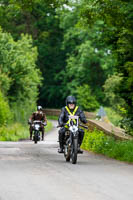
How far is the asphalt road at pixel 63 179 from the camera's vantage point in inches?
346

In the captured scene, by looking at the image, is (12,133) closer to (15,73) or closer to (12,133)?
(12,133)

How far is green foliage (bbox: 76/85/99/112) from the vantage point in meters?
62.8

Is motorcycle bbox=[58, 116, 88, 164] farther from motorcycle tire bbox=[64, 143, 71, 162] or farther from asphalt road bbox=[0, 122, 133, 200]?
asphalt road bbox=[0, 122, 133, 200]

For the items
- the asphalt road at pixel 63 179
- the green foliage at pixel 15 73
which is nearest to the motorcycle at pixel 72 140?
the asphalt road at pixel 63 179

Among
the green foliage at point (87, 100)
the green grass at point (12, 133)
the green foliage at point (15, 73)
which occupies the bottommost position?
the green grass at point (12, 133)

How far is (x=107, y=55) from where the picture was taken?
66000mm

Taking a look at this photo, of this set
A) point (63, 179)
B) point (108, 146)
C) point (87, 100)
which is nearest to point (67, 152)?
point (108, 146)

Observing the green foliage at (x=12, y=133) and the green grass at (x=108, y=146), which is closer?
the green grass at (x=108, y=146)

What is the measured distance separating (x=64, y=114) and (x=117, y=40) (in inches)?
241

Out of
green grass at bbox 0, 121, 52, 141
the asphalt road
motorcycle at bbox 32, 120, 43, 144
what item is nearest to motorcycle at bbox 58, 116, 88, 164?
the asphalt road

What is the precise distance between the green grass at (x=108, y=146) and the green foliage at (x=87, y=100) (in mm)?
41342

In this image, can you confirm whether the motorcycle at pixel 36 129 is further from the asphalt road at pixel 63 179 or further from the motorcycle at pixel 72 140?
the motorcycle at pixel 72 140

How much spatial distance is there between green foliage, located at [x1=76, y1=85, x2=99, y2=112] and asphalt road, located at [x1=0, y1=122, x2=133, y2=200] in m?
47.8

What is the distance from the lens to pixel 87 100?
63.6m
